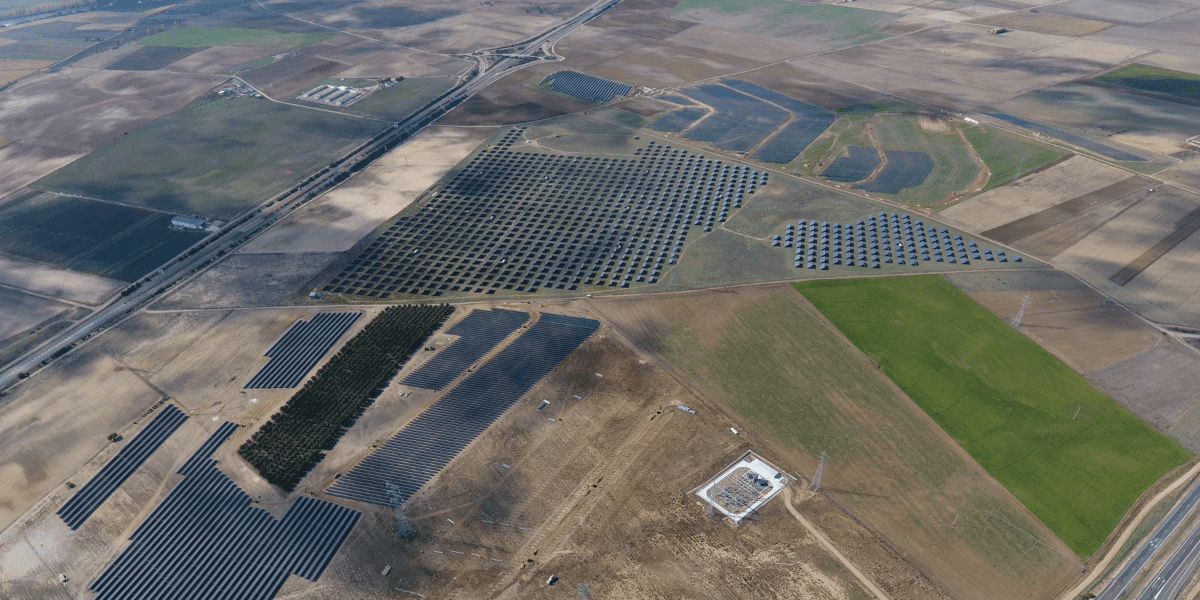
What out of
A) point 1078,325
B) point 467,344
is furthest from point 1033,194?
point 467,344

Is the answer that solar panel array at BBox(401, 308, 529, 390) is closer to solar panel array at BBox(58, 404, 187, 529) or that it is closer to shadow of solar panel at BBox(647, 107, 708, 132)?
solar panel array at BBox(58, 404, 187, 529)

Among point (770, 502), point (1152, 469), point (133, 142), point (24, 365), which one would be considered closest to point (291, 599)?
point (770, 502)

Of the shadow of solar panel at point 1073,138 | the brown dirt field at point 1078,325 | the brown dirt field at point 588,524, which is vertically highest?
the shadow of solar panel at point 1073,138

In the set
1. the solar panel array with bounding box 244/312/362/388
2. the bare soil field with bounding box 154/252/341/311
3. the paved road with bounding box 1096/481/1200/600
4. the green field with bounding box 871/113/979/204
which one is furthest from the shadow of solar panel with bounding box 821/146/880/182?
the bare soil field with bounding box 154/252/341/311

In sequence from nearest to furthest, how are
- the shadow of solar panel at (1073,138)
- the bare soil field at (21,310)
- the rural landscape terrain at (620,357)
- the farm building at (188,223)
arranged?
the rural landscape terrain at (620,357)
the bare soil field at (21,310)
the farm building at (188,223)
the shadow of solar panel at (1073,138)

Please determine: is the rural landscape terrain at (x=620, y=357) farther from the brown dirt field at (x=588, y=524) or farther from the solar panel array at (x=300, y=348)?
the solar panel array at (x=300, y=348)

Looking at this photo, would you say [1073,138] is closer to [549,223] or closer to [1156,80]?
[1156,80]

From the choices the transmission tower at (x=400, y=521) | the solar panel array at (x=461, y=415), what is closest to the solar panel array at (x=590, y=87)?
the solar panel array at (x=461, y=415)
